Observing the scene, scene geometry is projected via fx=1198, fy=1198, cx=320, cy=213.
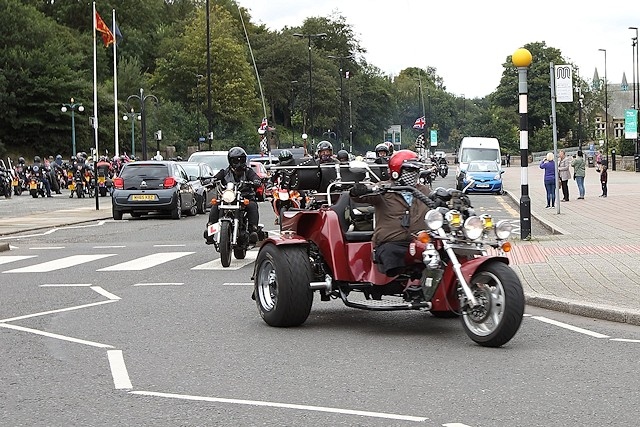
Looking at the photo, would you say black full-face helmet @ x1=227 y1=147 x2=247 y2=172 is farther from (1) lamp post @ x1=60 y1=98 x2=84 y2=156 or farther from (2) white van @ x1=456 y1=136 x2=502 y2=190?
(1) lamp post @ x1=60 y1=98 x2=84 y2=156

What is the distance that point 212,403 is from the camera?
7.39 meters

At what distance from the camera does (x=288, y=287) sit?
10.7 meters

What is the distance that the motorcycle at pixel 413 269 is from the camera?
949cm

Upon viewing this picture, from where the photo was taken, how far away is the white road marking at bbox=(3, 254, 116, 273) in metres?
17.6

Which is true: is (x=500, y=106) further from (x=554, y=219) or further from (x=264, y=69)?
(x=554, y=219)

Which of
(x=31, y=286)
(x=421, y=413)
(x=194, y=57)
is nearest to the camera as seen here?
(x=421, y=413)

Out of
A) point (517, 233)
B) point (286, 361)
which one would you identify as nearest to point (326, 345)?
point (286, 361)

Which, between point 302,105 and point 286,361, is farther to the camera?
point 302,105

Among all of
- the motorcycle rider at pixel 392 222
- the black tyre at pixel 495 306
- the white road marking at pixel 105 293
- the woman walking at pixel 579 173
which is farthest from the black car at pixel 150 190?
the black tyre at pixel 495 306

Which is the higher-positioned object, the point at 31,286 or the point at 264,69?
the point at 264,69

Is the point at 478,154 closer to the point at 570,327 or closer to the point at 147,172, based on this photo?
the point at 147,172

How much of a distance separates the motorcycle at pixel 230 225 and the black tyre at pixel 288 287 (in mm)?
6461

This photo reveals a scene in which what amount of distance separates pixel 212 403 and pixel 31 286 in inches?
330

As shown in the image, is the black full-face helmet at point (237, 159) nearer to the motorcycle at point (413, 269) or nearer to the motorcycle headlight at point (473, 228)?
the motorcycle at point (413, 269)
